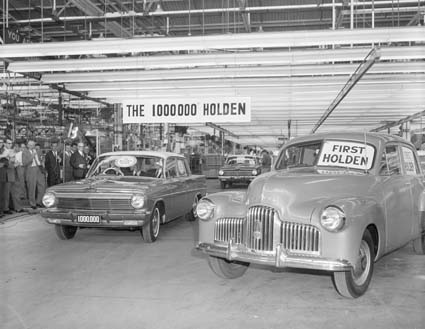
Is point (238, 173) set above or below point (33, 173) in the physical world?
below

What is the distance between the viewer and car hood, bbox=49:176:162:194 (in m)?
7.50

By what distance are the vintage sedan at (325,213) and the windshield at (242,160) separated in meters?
14.8

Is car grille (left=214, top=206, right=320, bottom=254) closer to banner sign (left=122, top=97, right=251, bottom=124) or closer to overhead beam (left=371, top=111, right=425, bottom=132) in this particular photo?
banner sign (left=122, top=97, right=251, bottom=124)

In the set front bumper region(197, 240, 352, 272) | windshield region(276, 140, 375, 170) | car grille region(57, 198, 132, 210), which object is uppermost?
windshield region(276, 140, 375, 170)

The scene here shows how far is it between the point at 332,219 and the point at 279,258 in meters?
0.64

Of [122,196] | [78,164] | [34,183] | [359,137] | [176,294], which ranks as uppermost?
[359,137]

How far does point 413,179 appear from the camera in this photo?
6.52 metres

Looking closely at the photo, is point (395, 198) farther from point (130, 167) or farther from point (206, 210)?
point (130, 167)

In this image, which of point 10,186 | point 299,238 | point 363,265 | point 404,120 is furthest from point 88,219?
point 404,120

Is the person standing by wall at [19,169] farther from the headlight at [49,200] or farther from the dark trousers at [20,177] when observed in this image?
the headlight at [49,200]

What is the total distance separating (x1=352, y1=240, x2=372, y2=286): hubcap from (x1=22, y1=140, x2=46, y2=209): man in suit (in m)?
9.05

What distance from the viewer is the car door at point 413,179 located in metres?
6.30

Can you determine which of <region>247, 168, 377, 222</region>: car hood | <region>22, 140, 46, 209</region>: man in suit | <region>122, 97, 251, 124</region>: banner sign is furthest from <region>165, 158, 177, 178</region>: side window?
<region>22, 140, 46, 209</region>: man in suit

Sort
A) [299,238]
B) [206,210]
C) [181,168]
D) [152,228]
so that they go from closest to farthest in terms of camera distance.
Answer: [299,238], [206,210], [152,228], [181,168]
